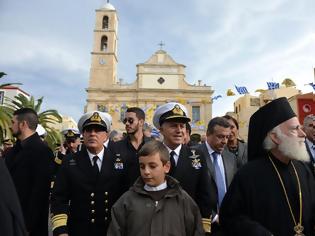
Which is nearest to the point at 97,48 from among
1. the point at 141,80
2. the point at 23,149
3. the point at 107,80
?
the point at 107,80

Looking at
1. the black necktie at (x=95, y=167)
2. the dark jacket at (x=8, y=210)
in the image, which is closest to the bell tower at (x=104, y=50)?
the black necktie at (x=95, y=167)

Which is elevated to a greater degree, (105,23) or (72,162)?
(105,23)

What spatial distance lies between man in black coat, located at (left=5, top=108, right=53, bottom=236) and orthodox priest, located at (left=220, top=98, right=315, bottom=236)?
2149mm

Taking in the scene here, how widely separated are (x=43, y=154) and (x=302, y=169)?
2816mm

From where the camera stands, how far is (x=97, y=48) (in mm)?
43938

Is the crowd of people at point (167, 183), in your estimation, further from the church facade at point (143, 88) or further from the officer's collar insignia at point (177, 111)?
the church facade at point (143, 88)

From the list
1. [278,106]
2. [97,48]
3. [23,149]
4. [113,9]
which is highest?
[113,9]

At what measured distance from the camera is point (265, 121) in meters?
2.56

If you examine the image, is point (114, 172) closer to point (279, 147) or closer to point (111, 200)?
point (111, 200)

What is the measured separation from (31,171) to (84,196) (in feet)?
3.25

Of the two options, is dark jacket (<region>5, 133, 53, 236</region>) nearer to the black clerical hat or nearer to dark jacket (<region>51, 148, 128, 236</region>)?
dark jacket (<region>51, 148, 128, 236</region>)

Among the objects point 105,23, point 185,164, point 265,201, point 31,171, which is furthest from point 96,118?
point 105,23

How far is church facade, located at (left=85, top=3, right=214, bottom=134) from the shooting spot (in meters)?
41.4

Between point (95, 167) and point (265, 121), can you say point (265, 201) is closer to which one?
point (265, 121)
